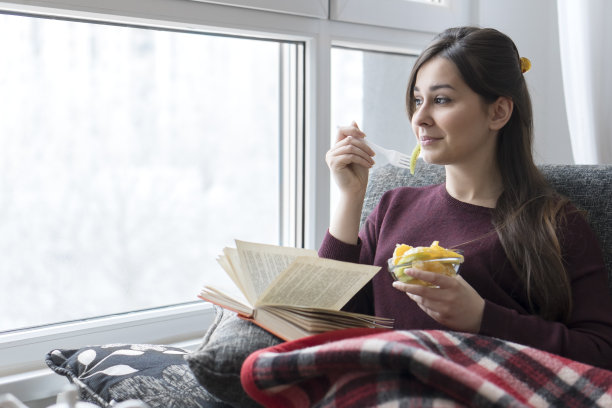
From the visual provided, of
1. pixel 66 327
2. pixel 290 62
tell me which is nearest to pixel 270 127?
pixel 290 62

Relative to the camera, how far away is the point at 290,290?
44.4 inches

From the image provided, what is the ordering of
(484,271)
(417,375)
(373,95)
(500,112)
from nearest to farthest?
(417,375)
(484,271)
(500,112)
(373,95)

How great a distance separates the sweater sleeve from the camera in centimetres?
120

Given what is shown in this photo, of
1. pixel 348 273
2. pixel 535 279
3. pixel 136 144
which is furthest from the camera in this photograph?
pixel 136 144

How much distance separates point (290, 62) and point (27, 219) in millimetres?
847

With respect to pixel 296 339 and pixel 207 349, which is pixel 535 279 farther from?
pixel 207 349

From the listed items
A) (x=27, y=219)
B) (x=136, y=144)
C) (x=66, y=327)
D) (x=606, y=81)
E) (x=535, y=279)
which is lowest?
Answer: (x=66, y=327)

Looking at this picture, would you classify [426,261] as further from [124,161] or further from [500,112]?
[124,161]

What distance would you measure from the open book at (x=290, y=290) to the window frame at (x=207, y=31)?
53 centimetres

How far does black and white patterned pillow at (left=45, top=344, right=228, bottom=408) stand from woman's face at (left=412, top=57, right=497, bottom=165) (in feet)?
2.22

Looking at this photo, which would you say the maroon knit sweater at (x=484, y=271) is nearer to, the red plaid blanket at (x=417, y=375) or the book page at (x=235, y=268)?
the red plaid blanket at (x=417, y=375)

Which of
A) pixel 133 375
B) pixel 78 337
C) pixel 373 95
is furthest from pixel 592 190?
pixel 78 337

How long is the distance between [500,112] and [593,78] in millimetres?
678

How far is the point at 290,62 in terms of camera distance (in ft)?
6.32
